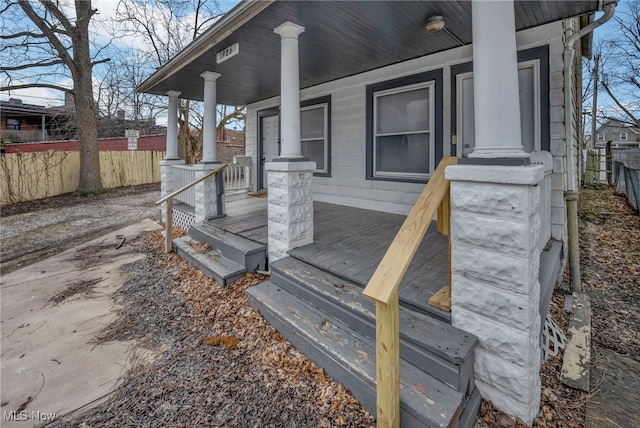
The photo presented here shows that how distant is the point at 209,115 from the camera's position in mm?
5094

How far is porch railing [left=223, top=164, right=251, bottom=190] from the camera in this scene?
754cm

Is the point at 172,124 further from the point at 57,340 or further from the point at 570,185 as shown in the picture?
the point at 570,185

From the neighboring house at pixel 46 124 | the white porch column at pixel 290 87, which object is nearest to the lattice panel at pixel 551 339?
the white porch column at pixel 290 87

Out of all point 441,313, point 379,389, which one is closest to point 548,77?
point 441,313

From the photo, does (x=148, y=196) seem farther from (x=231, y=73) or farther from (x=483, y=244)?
(x=483, y=244)

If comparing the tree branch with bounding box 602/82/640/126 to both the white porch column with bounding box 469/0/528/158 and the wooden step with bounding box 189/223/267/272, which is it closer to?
the white porch column with bounding box 469/0/528/158

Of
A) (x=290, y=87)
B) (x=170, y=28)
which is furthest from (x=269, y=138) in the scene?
(x=170, y=28)

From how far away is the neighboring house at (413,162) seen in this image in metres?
1.75

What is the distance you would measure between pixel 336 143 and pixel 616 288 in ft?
14.4

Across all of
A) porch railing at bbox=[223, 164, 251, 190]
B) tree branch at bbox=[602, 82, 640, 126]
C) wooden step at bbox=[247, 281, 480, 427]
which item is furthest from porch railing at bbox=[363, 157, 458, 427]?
tree branch at bbox=[602, 82, 640, 126]

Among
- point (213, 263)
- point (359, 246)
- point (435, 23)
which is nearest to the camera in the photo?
point (435, 23)

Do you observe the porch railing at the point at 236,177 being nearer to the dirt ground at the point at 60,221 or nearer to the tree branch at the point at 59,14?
the dirt ground at the point at 60,221

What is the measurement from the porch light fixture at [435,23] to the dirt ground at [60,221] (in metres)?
6.72

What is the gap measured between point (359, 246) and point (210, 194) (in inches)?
113
